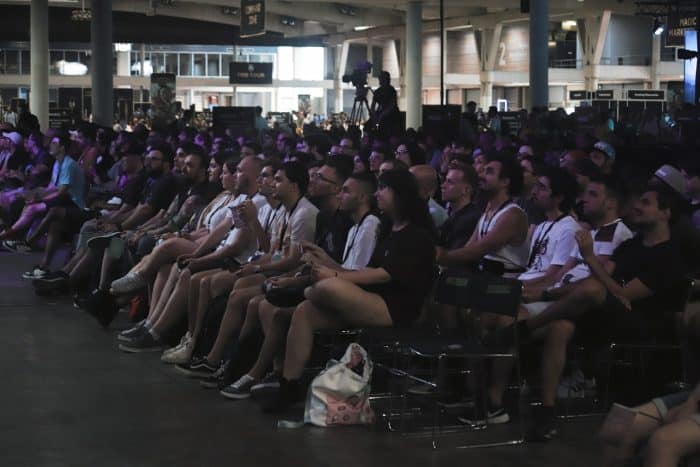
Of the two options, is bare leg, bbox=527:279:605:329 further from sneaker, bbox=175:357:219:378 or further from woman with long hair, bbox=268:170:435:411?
sneaker, bbox=175:357:219:378

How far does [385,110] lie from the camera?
1795 cm

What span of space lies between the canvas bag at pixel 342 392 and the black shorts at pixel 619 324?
1.24 meters

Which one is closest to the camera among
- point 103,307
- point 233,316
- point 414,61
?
point 233,316

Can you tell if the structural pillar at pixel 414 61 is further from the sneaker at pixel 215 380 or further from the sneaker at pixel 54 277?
the sneaker at pixel 215 380

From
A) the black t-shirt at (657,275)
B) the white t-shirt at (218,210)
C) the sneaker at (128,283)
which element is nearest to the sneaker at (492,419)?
the black t-shirt at (657,275)

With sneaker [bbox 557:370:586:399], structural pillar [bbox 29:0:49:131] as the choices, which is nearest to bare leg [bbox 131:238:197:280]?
sneaker [bbox 557:370:586:399]

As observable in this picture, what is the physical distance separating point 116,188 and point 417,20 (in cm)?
3235

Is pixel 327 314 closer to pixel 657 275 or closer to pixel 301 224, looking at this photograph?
pixel 301 224

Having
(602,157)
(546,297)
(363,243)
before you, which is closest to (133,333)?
(363,243)

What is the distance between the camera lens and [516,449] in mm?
6496

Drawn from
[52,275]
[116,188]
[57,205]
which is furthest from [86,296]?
[116,188]

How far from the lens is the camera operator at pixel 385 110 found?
58.3 feet

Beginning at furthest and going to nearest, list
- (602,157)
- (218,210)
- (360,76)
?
(360,76), (602,157), (218,210)

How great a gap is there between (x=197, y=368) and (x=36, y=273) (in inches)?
205
